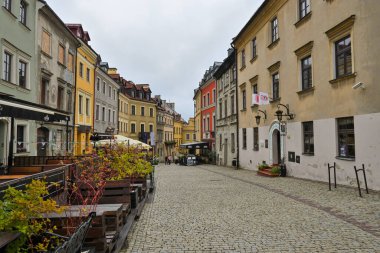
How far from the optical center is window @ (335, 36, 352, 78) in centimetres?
1220

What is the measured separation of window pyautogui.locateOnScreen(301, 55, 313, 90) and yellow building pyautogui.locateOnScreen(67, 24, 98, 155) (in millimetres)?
15771

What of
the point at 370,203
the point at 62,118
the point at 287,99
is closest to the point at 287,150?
the point at 287,99

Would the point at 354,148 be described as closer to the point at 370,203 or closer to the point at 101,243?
the point at 370,203

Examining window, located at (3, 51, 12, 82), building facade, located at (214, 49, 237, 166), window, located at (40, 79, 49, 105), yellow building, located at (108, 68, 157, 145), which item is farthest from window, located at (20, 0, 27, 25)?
yellow building, located at (108, 68, 157, 145)

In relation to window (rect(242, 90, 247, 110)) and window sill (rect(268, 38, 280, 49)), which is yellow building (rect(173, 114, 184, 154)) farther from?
window sill (rect(268, 38, 280, 49))

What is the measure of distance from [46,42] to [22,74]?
3530mm

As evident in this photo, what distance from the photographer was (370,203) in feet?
28.9

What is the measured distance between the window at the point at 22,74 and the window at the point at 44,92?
2299mm

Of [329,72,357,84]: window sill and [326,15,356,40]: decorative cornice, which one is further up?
[326,15,356,40]: decorative cornice

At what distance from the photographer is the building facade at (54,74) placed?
18000mm

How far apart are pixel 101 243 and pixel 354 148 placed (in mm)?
10441

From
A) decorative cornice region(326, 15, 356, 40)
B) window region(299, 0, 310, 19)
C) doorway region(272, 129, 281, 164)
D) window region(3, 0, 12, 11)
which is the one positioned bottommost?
doorway region(272, 129, 281, 164)

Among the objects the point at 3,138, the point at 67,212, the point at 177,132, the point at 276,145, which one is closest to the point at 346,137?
the point at 276,145

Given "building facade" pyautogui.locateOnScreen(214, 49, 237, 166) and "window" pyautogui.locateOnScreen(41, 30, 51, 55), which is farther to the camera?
"building facade" pyautogui.locateOnScreen(214, 49, 237, 166)
